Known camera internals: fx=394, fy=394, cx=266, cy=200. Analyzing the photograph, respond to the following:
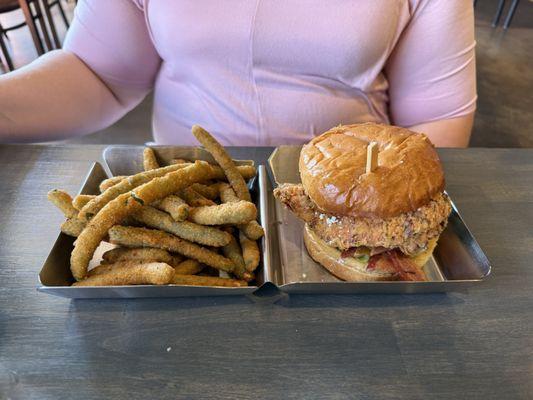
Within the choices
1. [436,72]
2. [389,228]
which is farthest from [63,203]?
[436,72]

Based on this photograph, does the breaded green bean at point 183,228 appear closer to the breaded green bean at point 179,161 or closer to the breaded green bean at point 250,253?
the breaded green bean at point 250,253

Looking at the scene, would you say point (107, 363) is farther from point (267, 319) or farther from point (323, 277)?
point (323, 277)

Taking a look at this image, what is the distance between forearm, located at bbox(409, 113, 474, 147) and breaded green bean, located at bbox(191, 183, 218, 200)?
2.88 feet

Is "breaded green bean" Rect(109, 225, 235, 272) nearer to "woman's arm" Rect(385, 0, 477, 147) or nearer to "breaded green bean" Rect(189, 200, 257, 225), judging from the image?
"breaded green bean" Rect(189, 200, 257, 225)

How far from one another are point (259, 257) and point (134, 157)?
0.57 meters

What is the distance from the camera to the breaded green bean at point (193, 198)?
1.08 m

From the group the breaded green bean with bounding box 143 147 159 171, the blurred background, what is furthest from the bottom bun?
the blurred background

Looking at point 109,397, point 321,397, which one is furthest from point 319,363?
point 109,397

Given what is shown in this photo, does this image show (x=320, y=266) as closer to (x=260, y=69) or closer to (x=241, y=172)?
(x=241, y=172)

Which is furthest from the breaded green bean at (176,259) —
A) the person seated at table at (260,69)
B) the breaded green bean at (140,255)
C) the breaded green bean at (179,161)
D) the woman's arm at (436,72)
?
the woman's arm at (436,72)

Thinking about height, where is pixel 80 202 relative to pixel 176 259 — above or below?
above

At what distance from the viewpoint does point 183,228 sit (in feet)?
3.24

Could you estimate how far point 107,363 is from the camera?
83cm

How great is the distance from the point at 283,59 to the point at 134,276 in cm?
89
